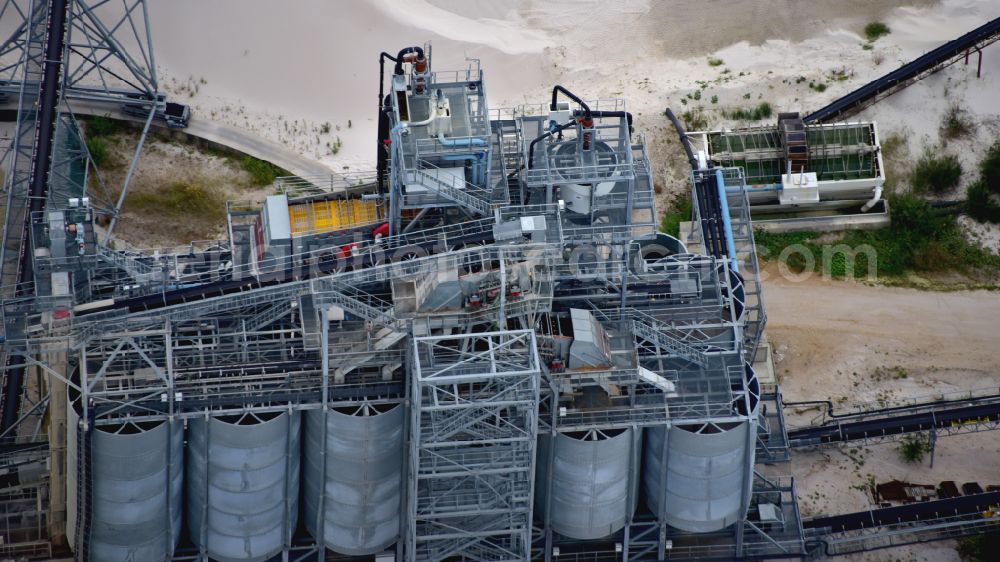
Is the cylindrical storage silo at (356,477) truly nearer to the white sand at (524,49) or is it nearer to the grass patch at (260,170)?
the grass patch at (260,170)

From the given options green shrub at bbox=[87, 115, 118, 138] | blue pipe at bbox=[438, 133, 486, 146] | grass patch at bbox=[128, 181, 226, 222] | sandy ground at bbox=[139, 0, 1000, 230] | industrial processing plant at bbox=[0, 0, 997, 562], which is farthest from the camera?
sandy ground at bbox=[139, 0, 1000, 230]

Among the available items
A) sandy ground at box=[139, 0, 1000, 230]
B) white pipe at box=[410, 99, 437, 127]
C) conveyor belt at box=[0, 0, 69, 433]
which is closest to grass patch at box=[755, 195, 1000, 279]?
sandy ground at box=[139, 0, 1000, 230]

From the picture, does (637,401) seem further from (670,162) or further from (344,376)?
(670,162)

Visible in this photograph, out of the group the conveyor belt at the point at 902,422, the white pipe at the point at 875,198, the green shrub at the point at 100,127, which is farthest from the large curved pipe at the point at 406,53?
the white pipe at the point at 875,198

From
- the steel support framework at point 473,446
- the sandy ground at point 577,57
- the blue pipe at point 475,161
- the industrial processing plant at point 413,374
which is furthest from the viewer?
the sandy ground at point 577,57

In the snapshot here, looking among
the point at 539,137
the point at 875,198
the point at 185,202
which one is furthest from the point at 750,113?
the point at 185,202

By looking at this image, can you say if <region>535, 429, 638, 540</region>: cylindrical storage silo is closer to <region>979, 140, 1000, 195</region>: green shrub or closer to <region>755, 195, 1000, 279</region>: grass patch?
<region>755, 195, 1000, 279</region>: grass patch
